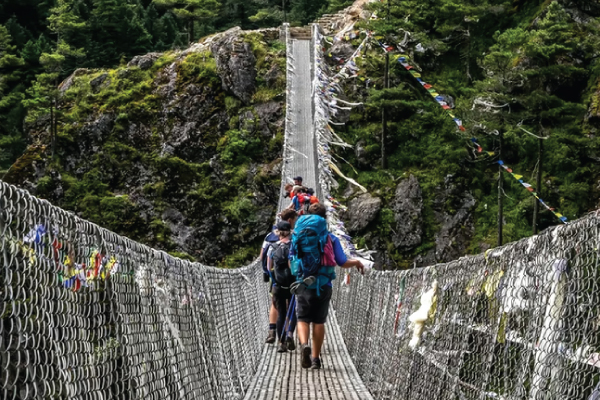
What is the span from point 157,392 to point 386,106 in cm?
1714

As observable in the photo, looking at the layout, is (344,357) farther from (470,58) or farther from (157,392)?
(470,58)

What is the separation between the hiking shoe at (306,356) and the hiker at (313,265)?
0.07 m

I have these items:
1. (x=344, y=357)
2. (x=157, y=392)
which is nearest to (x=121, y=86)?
(x=344, y=357)

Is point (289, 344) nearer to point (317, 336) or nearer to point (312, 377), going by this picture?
point (312, 377)

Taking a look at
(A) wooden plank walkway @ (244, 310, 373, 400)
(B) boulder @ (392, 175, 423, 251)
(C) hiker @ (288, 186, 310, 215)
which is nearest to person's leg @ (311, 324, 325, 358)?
(A) wooden plank walkway @ (244, 310, 373, 400)

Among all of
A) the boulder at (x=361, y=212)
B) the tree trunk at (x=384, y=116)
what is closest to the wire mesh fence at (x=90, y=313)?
the boulder at (x=361, y=212)

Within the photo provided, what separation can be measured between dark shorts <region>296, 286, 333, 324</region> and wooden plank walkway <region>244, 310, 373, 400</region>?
42 cm

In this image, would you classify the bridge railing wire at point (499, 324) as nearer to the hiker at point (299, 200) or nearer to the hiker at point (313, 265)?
the hiker at point (313, 265)

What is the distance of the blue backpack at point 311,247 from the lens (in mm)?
4430

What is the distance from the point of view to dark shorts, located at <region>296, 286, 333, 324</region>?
4.54 m

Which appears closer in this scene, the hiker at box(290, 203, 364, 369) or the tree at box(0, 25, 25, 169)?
the hiker at box(290, 203, 364, 369)

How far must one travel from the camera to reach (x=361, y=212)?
17.7m

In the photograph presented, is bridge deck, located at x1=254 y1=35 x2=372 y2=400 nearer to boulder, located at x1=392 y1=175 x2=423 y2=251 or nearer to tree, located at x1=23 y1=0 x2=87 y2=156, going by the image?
boulder, located at x1=392 y1=175 x2=423 y2=251

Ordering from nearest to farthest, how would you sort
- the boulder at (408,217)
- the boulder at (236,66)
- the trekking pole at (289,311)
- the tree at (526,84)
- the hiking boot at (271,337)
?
the trekking pole at (289,311), the hiking boot at (271,337), the tree at (526,84), the boulder at (408,217), the boulder at (236,66)
